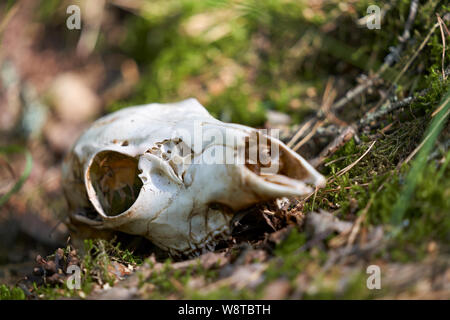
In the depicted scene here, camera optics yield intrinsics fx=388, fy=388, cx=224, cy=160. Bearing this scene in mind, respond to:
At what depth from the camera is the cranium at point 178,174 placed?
1.96m

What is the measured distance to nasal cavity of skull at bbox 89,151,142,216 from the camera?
2.46 meters

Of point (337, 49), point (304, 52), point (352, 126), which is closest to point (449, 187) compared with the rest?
point (352, 126)

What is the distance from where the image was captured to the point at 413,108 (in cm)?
247

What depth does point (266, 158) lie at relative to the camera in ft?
6.73

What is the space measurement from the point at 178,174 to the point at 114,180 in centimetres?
60

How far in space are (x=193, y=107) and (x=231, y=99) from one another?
1326 millimetres
